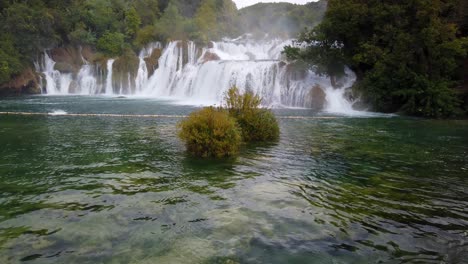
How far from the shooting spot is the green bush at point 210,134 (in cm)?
1055

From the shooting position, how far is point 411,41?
856 inches

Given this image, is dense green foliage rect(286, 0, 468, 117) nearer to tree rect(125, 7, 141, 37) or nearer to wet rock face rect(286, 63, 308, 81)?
wet rock face rect(286, 63, 308, 81)

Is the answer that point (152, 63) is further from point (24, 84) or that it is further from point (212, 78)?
point (24, 84)

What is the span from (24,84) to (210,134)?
1437 inches

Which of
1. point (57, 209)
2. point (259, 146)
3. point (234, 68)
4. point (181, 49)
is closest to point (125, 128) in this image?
point (259, 146)

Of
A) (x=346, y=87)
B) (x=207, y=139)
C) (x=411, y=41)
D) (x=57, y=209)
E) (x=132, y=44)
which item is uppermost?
(x=132, y=44)

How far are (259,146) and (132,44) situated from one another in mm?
44814

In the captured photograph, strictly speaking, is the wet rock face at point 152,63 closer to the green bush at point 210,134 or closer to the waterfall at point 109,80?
the waterfall at point 109,80

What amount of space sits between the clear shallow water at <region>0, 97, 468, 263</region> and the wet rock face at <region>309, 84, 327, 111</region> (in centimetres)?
1388

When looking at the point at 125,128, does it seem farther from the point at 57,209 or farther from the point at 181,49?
the point at 181,49

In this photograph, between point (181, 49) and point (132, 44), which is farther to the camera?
point (132, 44)

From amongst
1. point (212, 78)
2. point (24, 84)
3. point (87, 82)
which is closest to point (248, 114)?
point (212, 78)

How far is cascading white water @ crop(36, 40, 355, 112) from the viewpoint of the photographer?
1121 inches

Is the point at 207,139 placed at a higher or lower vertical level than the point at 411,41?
lower
